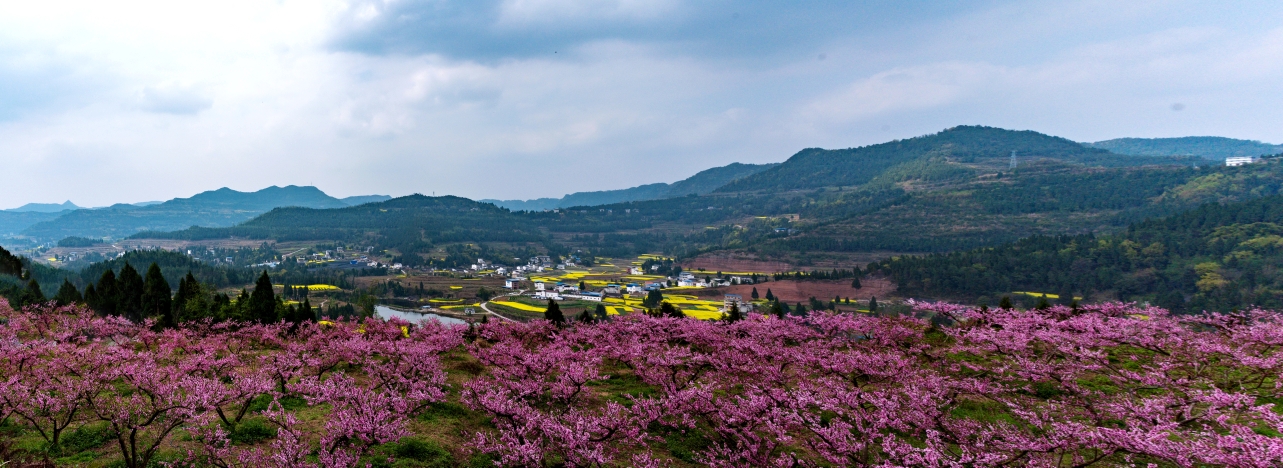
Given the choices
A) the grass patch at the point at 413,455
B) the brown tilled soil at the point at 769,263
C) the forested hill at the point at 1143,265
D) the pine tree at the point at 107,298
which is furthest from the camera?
the brown tilled soil at the point at 769,263

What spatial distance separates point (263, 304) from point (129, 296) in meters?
11.9

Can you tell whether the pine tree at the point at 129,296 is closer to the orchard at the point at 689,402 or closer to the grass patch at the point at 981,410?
the orchard at the point at 689,402

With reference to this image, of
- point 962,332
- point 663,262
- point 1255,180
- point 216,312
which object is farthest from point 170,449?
point 1255,180

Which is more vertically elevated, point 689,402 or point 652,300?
point 689,402

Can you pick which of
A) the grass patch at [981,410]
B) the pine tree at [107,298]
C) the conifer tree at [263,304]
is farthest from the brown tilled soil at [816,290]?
the pine tree at [107,298]

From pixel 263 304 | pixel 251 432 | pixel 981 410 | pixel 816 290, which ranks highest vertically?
pixel 251 432

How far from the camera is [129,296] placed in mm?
37406

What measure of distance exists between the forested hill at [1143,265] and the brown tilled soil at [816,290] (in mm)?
3325

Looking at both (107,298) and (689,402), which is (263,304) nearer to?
(107,298)

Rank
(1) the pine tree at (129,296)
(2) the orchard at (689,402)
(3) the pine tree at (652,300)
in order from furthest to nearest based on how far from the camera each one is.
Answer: (3) the pine tree at (652,300), (1) the pine tree at (129,296), (2) the orchard at (689,402)

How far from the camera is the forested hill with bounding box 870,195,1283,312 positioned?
225 feet

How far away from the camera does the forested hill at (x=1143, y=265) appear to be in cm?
6844

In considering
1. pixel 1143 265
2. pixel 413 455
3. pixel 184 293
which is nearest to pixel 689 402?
pixel 413 455

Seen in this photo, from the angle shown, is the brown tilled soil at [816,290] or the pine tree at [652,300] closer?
the pine tree at [652,300]
